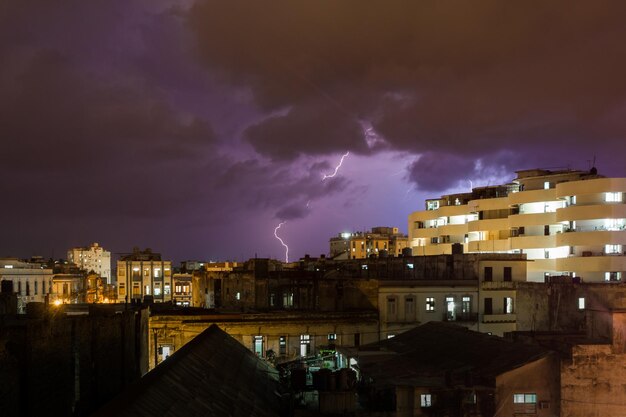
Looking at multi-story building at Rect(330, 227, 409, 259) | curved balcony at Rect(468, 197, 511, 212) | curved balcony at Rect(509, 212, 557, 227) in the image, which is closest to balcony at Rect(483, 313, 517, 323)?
curved balcony at Rect(509, 212, 557, 227)

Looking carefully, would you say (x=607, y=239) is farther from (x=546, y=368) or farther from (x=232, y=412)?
(x=232, y=412)

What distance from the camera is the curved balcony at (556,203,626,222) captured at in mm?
72062

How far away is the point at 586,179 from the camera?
255 ft

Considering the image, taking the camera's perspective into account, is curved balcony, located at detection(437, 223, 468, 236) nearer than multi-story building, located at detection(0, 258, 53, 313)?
No

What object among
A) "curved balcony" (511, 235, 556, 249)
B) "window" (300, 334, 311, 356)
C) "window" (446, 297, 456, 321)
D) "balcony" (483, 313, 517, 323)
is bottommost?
"window" (300, 334, 311, 356)

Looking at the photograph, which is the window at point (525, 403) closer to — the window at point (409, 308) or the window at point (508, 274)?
the window at point (409, 308)

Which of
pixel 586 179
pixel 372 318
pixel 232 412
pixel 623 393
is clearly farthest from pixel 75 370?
pixel 586 179

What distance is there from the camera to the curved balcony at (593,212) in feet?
236

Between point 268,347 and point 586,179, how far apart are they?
47.1 meters

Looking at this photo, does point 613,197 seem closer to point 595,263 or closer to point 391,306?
point 595,263

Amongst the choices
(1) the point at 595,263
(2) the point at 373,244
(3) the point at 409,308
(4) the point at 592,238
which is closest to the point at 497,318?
(3) the point at 409,308

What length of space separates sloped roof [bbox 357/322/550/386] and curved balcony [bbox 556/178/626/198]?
3817 centimetres

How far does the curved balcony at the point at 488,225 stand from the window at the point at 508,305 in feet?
97.3

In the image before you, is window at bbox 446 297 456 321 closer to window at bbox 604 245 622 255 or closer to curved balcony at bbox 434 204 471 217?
window at bbox 604 245 622 255
